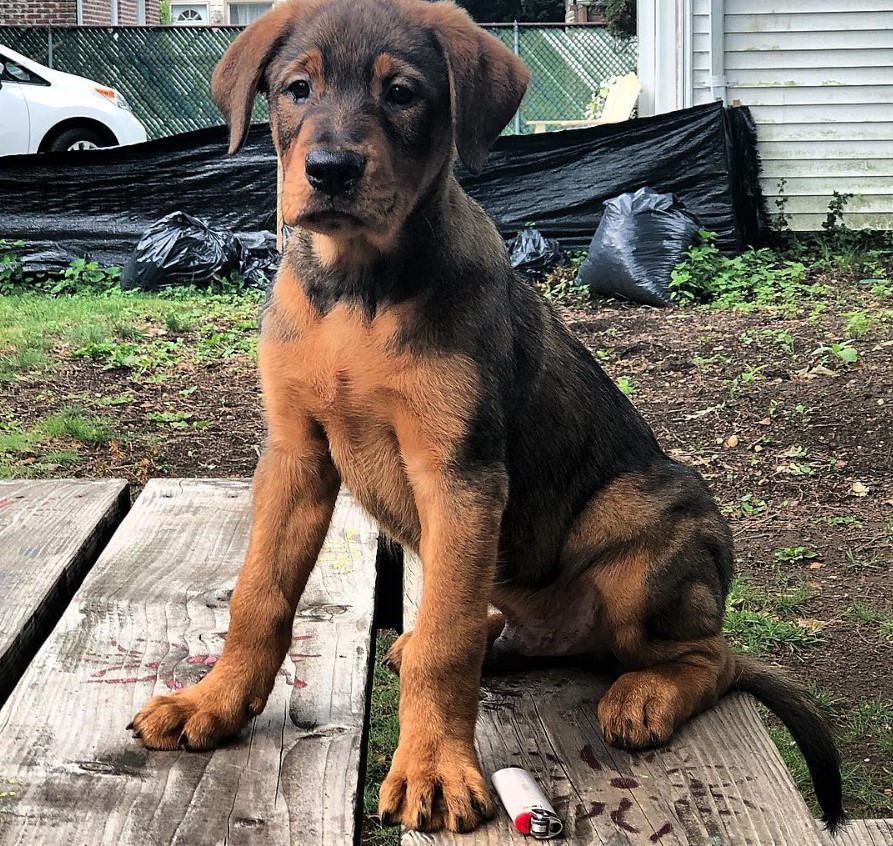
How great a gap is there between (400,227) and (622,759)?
115 cm

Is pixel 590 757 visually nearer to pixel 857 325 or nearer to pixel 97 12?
pixel 857 325

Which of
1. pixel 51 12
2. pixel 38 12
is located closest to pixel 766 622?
pixel 38 12

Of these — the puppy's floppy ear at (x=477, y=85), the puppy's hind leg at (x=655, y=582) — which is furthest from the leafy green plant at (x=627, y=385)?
the puppy's floppy ear at (x=477, y=85)

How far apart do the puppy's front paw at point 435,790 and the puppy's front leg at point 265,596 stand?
35 cm

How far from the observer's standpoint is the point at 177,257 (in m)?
10.7

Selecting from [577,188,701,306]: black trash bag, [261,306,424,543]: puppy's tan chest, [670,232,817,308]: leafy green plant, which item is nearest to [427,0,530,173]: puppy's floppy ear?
[261,306,424,543]: puppy's tan chest

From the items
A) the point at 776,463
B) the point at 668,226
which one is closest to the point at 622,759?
the point at 776,463

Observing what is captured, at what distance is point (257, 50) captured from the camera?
2.63 metres

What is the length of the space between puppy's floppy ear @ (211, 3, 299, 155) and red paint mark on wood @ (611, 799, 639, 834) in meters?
1.62

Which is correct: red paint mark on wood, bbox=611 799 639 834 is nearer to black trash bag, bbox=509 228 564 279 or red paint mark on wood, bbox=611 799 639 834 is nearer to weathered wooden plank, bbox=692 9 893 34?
black trash bag, bbox=509 228 564 279

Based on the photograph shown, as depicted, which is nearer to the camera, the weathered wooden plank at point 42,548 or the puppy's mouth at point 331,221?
the puppy's mouth at point 331,221

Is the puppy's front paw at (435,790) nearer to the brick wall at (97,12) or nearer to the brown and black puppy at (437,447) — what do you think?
the brown and black puppy at (437,447)

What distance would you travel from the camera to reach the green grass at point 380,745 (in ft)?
11.7

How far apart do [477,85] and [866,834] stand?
172 centimetres
